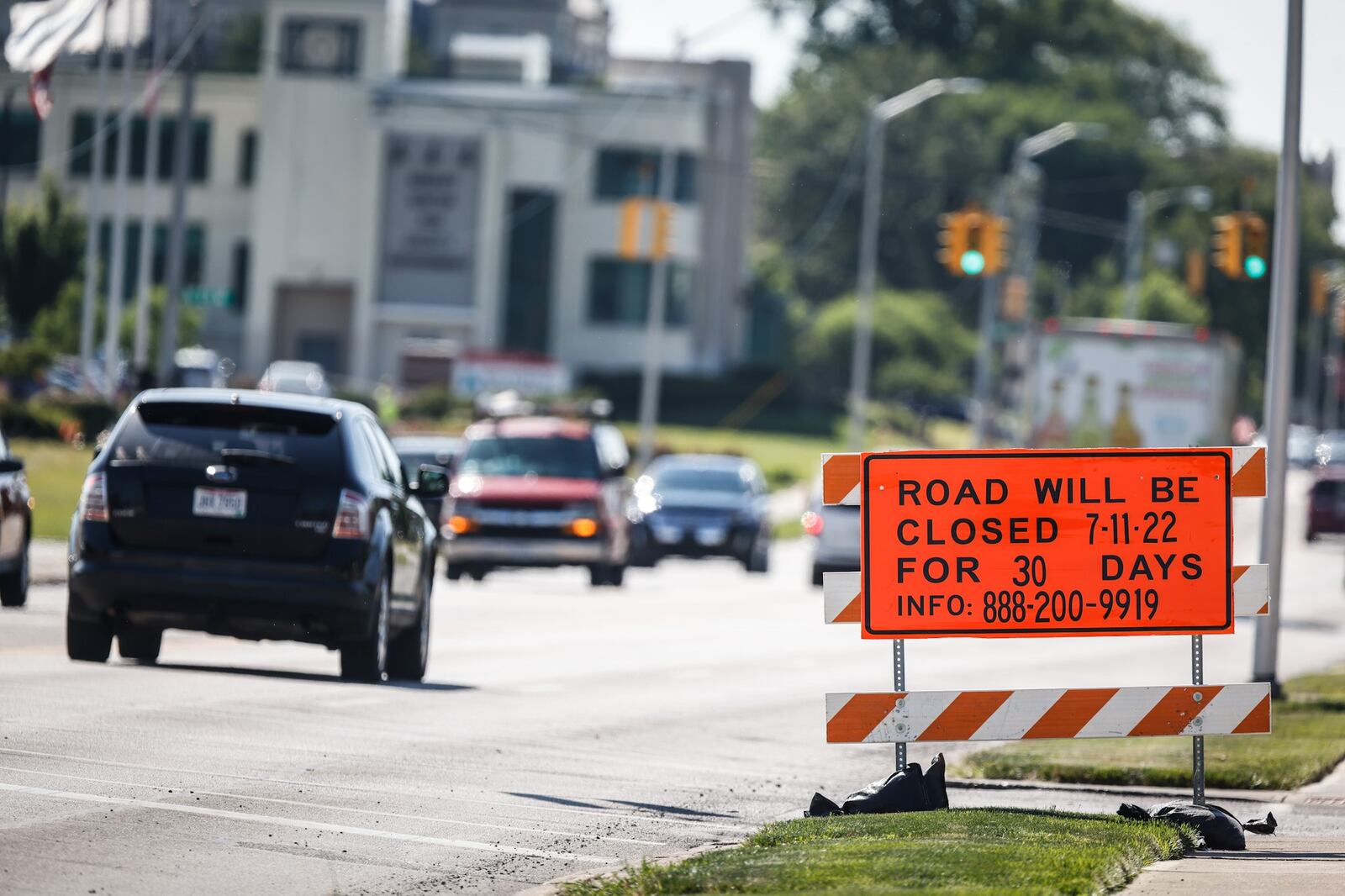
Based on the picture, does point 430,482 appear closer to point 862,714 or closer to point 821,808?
point 821,808

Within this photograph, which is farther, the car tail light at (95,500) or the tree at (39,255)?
the tree at (39,255)

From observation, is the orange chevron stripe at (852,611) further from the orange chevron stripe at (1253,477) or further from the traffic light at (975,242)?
the traffic light at (975,242)

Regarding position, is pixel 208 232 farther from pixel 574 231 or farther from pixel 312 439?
pixel 312 439

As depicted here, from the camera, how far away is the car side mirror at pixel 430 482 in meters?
17.3

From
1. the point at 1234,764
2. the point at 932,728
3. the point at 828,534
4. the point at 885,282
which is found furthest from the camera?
the point at 885,282

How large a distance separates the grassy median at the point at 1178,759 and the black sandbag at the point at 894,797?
294 centimetres

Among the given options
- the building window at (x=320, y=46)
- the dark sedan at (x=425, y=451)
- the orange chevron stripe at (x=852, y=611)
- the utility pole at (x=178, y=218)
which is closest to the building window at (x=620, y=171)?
the building window at (x=320, y=46)

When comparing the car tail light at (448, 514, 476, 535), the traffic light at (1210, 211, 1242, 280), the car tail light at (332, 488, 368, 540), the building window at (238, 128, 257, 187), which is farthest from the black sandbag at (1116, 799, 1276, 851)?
the building window at (238, 128, 257, 187)

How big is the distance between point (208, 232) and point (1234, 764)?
72.1 metres

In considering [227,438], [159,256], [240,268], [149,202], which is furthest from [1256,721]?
[159,256]

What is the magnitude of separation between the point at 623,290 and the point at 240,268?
1246cm

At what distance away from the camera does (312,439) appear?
15.1 meters

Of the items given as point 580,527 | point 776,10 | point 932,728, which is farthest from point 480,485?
point 776,10

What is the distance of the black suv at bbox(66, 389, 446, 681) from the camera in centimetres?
1495
